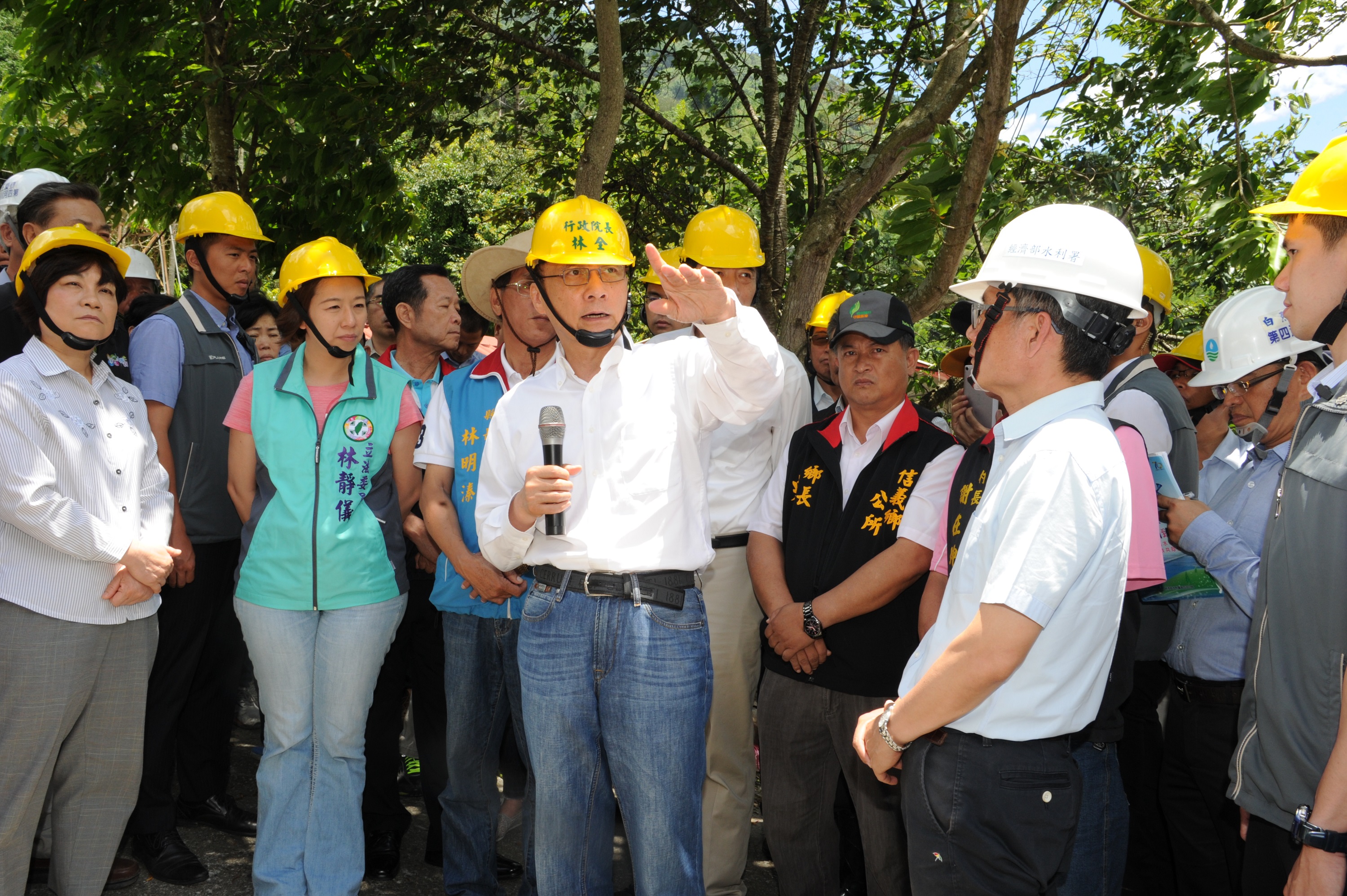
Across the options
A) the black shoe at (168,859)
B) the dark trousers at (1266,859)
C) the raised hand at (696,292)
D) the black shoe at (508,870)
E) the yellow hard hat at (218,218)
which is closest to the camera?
the dark trousers at (1266,859)

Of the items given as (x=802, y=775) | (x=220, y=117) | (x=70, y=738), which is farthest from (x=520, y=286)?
(x=220, y=117)

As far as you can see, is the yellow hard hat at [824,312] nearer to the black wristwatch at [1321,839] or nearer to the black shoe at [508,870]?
the black shoe at [508,870]

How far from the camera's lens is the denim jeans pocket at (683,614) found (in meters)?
2.58

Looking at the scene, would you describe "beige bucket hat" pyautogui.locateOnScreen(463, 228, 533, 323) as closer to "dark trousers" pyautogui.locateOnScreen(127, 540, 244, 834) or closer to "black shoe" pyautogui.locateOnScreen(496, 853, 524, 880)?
"dark trousers" pyautogui.locateOnScreen(127, 540, 244, 834)

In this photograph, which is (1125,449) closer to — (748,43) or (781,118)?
(781,118)

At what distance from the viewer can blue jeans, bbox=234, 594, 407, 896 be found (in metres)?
3.23

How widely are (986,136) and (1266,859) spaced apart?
319cm

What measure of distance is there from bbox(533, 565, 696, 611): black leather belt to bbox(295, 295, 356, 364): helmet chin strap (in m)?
1.41

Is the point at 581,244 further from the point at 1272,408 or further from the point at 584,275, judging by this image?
the point at 1272,408

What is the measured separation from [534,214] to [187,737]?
18.9 ft

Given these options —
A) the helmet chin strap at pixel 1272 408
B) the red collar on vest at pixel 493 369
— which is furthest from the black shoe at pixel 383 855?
the helmet chin strap at pixel 1272 408

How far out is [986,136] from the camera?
14.1ft

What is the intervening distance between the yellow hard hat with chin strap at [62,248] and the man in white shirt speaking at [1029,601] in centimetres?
283

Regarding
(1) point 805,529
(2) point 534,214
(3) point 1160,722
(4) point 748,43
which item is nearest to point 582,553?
(1) point 805,529
